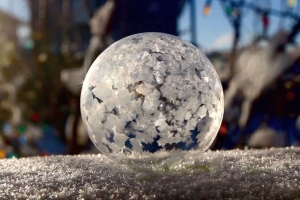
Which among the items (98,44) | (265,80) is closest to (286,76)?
(265,80)

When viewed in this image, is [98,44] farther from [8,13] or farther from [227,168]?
[227,168]

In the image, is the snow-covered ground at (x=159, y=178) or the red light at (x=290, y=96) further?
the red light at (x=290, y=96)

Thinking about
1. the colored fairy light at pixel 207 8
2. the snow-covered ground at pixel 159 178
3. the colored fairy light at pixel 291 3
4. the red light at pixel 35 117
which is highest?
the colored fairy light at pixel 207 8

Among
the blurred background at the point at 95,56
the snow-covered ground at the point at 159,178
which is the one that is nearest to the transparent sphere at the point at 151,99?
the snow-covered ground at the point at 159,178

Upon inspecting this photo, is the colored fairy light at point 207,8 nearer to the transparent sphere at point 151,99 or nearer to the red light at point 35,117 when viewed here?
the red light at point 35,117

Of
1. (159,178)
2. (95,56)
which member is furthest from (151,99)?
(95,56)

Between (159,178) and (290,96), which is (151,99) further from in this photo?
(290,96)

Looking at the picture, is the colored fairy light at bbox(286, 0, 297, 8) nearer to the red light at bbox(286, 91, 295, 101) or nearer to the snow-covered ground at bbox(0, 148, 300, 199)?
the red light at bbox(286, 91, 295, 101)
